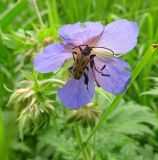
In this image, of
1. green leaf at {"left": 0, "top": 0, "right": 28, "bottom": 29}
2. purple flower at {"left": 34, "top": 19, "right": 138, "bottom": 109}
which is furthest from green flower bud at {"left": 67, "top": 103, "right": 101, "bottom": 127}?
green leaf at {"left": 0, "top": 0, "right": 28, "bottom": 29}

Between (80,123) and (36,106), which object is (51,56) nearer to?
(36,106)

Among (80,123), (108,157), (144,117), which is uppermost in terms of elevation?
(80,123)

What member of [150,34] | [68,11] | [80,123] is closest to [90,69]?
[80,123]

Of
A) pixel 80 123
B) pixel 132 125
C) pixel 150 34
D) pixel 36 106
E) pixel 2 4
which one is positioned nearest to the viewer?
pixel 36 106

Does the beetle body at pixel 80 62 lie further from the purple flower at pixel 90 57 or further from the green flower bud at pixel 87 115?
the green flower bud at pixel 87 115

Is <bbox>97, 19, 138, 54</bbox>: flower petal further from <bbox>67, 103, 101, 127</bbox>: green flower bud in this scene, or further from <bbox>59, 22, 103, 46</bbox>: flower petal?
<bbox>67, 103, 101, 127</bbox>: green flower bud

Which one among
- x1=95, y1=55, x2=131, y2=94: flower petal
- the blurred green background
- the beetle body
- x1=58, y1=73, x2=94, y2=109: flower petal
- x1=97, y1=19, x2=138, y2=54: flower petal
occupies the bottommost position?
the blurred green background
